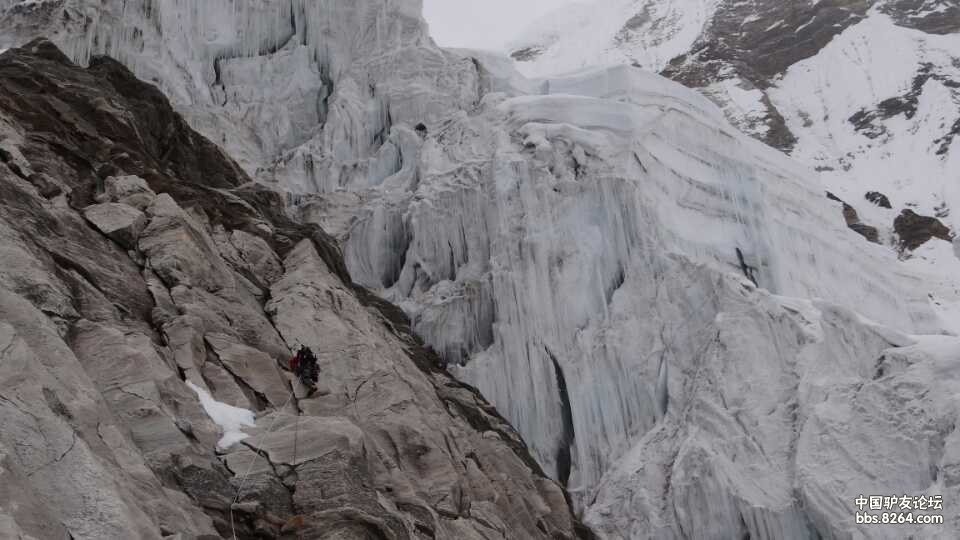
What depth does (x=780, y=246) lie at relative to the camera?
27.4 metres

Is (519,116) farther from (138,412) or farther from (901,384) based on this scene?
(138,412)

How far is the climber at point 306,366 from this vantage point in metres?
15.0

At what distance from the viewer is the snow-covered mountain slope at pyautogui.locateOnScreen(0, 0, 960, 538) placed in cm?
2042

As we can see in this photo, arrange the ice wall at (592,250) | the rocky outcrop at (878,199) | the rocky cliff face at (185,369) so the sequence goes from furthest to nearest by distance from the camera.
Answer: the rocky outcrop at (878,199)
the ice wall at (592,250)
the rocky cliff face at (185,369)

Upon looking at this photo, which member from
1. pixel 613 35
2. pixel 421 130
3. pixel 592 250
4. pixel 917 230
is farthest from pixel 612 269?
pixel 613 35

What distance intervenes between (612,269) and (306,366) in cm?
1235

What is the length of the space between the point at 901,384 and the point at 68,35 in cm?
2409

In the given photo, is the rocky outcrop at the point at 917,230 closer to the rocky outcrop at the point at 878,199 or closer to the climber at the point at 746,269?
the rocky outcrop at the point at 878,199

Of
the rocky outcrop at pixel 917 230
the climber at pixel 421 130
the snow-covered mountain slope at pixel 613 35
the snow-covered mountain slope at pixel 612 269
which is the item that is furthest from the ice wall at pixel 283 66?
the snow-covered mountain slope at pixel 613 35

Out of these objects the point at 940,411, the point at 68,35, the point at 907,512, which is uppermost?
the point at 68,35

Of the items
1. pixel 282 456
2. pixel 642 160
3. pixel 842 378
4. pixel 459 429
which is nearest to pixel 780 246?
pixel 642 160

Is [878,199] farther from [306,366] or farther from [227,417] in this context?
[227,417]

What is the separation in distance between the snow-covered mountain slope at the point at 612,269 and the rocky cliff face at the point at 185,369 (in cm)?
118

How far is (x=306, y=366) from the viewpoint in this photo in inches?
591
